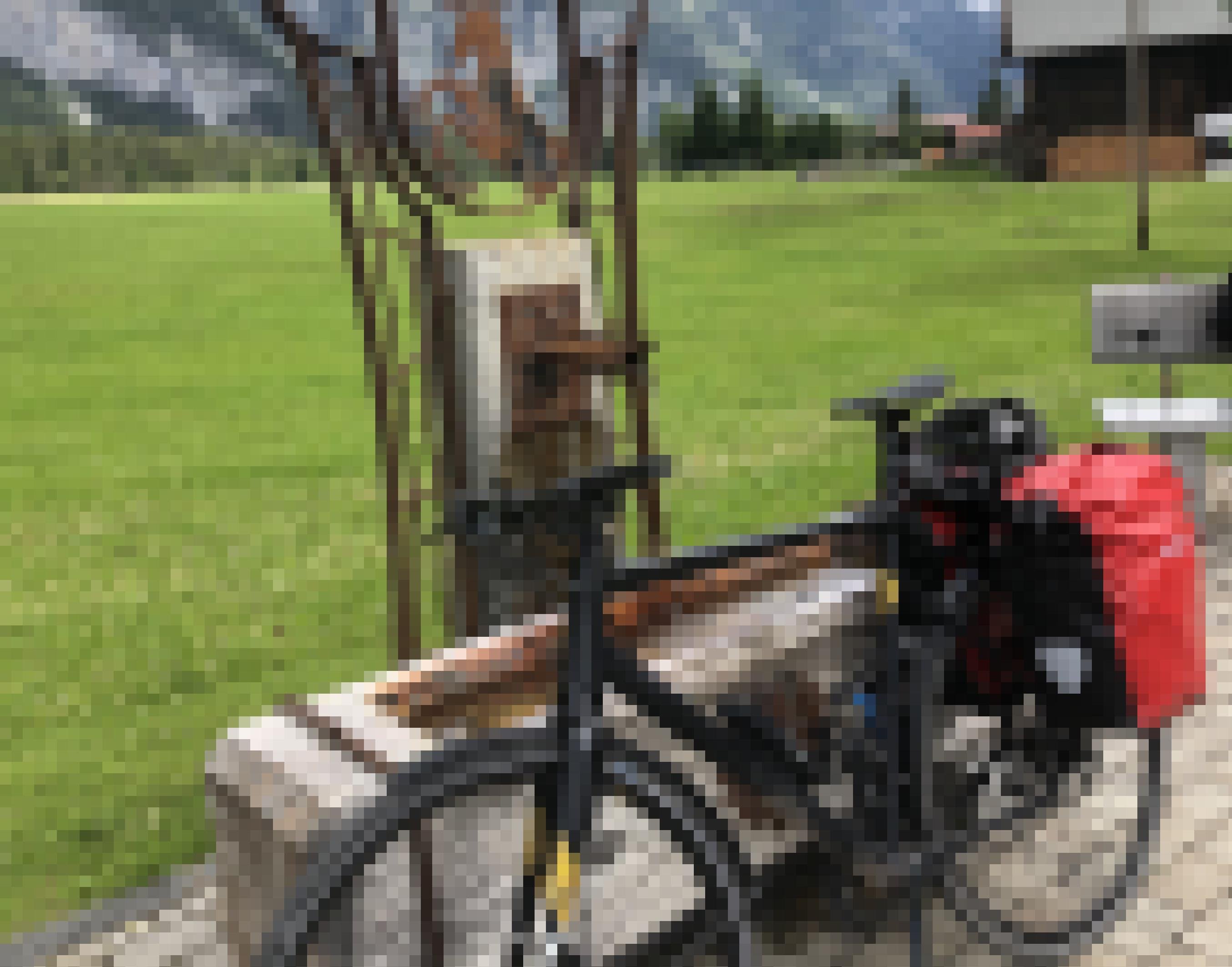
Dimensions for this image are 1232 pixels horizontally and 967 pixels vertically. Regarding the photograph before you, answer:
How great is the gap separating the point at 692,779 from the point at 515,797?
27 centimetres

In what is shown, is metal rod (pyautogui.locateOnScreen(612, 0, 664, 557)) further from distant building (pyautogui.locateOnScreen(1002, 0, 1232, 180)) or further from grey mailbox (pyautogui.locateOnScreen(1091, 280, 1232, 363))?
distant building (pyautogui.locateOnScreen(1002, 0, 1232, 180))

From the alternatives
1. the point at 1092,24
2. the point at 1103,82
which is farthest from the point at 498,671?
the point at 1092,24

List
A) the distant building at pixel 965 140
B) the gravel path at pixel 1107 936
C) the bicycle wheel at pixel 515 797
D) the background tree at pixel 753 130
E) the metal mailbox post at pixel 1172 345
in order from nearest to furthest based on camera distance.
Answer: the bicycle wheel at pixel 515 797 < the gravel path at pixel 1107 936 < the metal mailbox post at pixel 1172 345 < the distant building at pixel 965 140 < the background tree at pixel 753 130

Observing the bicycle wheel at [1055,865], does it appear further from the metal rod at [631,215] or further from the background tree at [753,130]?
the background tree at [753,130]

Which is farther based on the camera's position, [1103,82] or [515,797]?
[1103,82]

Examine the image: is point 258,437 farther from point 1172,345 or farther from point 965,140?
point 965,140

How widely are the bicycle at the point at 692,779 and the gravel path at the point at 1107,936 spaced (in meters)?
0.11

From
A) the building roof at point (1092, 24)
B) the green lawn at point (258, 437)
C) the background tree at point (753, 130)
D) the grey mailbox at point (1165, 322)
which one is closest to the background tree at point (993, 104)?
the building roof at point (1092, 24)

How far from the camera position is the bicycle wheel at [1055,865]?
104 inches

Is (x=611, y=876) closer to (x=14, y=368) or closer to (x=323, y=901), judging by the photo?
(x=323, y=901)

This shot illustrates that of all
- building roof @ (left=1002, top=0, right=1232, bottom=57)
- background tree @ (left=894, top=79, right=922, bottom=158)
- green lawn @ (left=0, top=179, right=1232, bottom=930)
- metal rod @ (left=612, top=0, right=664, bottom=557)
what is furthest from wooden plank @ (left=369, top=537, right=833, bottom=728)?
background tree @ (left=894, top=79, right=922, bottom=158)

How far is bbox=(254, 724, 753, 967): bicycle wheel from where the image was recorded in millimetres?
1630

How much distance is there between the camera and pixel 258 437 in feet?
28.9

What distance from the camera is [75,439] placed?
30.2 feet
